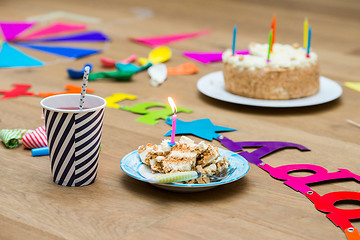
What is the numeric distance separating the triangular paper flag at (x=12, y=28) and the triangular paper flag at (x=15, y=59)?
167 mm

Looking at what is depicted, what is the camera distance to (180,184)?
1003 millimetres

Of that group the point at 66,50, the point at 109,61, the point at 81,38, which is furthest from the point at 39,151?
the point at 81,38

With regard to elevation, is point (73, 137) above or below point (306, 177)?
Answer: above

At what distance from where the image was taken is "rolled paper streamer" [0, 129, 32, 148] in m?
1.28

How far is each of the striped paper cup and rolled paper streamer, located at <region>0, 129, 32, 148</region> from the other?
0.82 ft

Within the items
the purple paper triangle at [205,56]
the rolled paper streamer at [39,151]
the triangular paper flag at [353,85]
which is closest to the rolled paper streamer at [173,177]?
the rolled paper streamer at [39,151]

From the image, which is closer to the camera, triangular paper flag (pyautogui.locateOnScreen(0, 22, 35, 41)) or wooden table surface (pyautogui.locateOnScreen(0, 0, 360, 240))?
wooden table surface (pyautogui.locateOnScreen(0, 0, 360, 240))

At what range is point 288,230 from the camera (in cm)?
94

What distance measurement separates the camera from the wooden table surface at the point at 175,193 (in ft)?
3.09

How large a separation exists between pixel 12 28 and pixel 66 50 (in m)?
0.44

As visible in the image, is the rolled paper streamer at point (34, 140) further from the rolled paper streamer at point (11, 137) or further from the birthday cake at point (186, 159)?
the birthday cake at point (186, 159)

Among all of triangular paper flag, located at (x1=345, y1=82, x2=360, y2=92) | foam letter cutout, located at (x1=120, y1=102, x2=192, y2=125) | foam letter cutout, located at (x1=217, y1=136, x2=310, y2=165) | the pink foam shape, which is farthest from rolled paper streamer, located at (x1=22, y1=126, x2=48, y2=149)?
triangular paper flag, located at (x1=345, y1=82, x2=360, y2=92)

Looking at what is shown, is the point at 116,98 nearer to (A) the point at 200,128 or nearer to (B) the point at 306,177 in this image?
(A) the point at 200,128

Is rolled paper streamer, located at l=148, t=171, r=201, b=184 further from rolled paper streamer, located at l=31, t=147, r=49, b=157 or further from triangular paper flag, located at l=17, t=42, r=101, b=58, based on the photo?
triangular paper flag, located at l=17, t=42, r=101, b=58
